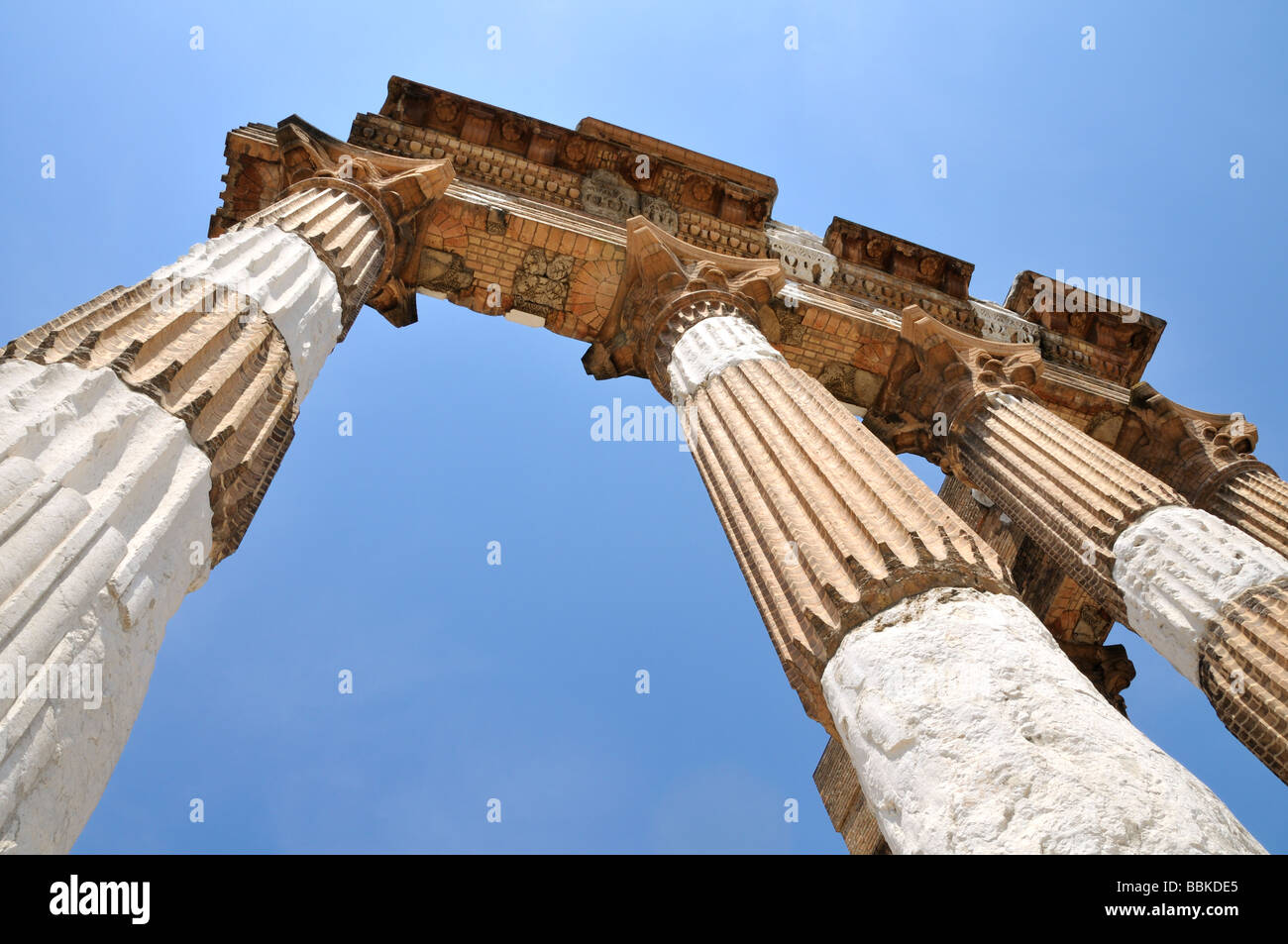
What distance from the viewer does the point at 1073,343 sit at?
14016 mm

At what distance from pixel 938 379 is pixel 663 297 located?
3993mm

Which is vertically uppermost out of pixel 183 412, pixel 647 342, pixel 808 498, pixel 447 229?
pixel 447 229

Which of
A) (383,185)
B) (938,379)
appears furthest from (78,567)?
(938,379)

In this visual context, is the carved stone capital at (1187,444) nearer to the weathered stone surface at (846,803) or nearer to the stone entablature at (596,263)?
the stone entablature at (596,263)

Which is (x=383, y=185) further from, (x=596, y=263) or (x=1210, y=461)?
(x=1210, y=461)

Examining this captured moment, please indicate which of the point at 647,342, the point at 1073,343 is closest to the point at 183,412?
the point at 647,342

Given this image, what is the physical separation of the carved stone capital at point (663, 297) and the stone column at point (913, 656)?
69.5 inches

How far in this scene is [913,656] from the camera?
15.3 feet

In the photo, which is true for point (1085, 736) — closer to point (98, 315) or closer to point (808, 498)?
point (808, 498)

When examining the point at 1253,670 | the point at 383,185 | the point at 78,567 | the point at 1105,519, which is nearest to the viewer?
the point at 78,567

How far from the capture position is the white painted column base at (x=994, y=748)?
3.52 meters

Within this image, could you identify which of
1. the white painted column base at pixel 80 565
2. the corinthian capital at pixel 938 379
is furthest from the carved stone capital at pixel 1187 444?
the white painted column base at pixel 80 565
